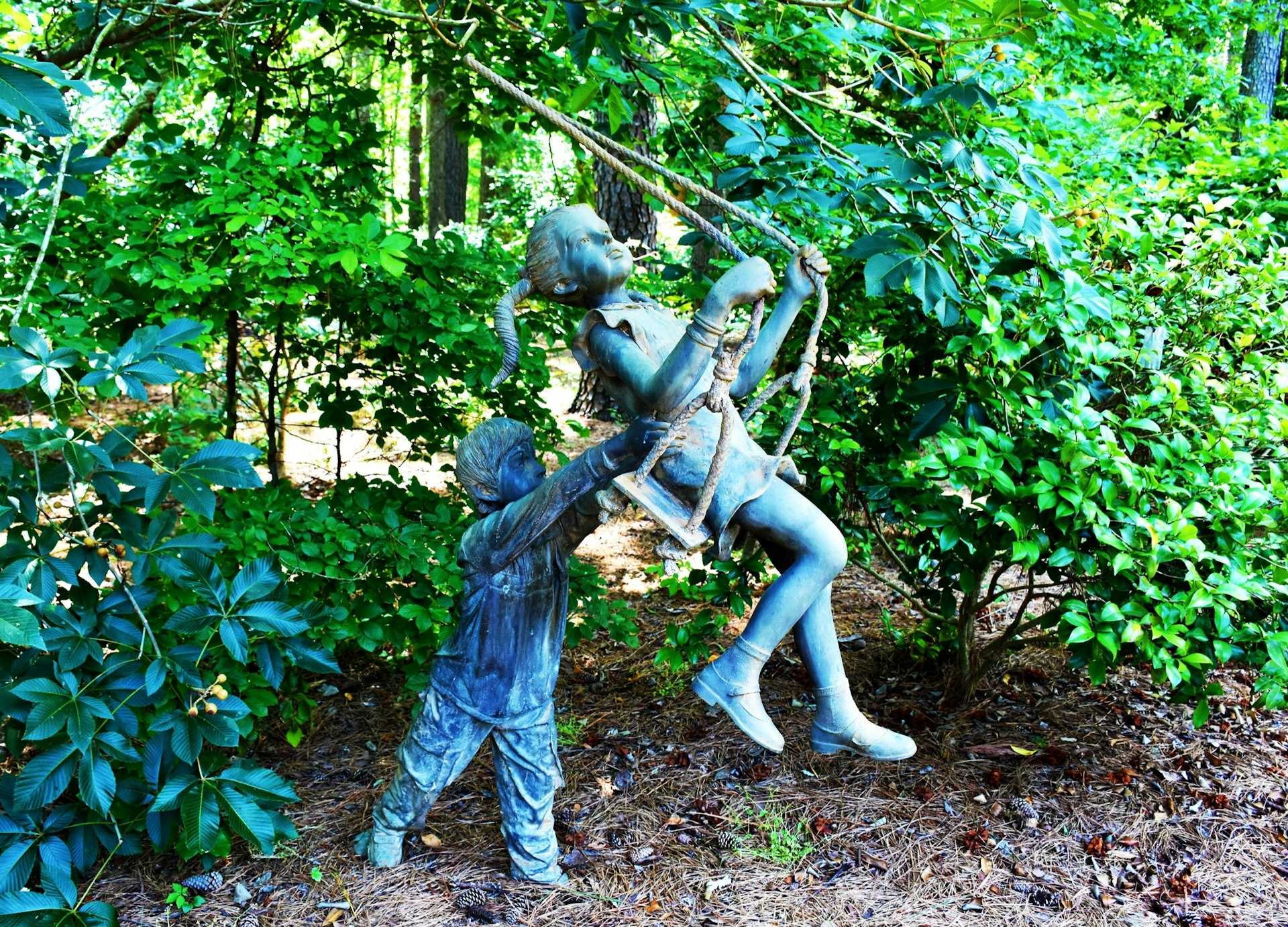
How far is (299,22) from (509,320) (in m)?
1.69

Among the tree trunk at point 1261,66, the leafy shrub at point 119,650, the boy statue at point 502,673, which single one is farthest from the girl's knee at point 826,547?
the tree trunk at point 1261,66

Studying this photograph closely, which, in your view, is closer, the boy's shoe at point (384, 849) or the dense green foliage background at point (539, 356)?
the dense green foliage background at point (539, 356)

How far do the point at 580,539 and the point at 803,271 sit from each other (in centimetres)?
109

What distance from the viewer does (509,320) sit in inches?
100

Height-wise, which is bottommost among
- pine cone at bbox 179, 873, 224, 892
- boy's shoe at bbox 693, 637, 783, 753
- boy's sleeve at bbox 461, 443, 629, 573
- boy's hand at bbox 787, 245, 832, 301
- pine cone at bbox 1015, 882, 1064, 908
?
pine cone at bbox 179, 873, 224, 892

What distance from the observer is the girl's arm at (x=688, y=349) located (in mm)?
2064

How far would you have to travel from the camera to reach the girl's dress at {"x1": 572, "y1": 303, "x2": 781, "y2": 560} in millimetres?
2387

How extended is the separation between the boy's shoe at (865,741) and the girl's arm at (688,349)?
3.14 ft

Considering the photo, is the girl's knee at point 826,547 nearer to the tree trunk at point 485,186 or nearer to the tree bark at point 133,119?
the tree bark at point 133,119

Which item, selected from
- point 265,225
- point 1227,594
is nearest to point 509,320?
point 265,225

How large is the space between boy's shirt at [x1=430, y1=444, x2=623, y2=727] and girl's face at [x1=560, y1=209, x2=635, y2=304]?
735 mm

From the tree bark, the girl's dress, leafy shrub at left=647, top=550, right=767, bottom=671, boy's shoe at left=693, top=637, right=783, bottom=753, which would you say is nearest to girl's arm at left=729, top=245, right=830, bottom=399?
the girl's dress

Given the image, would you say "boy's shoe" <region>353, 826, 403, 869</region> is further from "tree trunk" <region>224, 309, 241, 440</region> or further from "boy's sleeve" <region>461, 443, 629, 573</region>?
"tree trunk" <region>224, 309, 241, 440</region>

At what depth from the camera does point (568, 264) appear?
8.21ft
